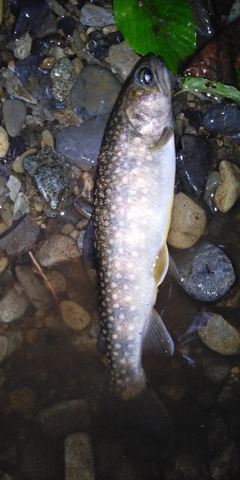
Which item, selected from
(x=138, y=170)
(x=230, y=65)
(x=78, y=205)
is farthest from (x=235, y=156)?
(x=78, y=205)

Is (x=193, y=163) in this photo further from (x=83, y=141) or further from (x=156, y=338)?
(x=156, y=338)

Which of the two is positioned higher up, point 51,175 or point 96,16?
point 96,16

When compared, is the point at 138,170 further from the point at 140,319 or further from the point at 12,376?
the point at 12,376

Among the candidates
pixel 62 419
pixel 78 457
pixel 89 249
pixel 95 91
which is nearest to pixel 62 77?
pixel 95 91

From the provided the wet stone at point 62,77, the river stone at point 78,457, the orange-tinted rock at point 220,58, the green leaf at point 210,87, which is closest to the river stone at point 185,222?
the green leaf at point 210,87

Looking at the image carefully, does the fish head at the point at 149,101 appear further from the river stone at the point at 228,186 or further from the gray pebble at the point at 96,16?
the gray pebble at the point at 96,16

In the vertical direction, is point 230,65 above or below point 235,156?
above
